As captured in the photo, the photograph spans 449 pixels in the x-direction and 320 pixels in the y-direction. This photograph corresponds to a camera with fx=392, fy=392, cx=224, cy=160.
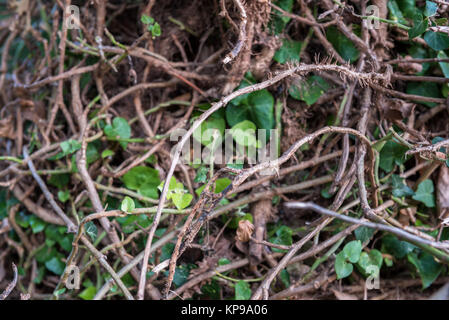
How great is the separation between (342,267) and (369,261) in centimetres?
10

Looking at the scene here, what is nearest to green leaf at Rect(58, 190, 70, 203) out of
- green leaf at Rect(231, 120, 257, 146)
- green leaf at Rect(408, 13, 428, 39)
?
green leaf at Rect(231, 120, 257, 146)

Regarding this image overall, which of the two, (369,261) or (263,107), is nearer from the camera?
(369,261)

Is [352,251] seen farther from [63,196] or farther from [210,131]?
[63,196]

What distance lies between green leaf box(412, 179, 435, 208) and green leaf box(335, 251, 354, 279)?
0.27 metres

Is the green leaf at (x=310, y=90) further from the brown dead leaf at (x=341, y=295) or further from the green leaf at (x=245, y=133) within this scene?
the brown dead leaf at (x=341, y=295)

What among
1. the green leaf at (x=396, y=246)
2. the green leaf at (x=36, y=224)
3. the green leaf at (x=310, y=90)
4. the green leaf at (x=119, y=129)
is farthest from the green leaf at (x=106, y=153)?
the green leaf at (x=396, y=246)

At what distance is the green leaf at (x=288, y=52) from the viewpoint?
1048 millimetres

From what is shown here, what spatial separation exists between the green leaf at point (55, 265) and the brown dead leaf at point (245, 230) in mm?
535

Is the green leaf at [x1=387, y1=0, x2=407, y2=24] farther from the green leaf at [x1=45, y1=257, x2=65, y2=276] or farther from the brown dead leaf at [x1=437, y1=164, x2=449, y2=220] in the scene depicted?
the green leaf at [x1=45, y1=257, x2=65, y2=276]

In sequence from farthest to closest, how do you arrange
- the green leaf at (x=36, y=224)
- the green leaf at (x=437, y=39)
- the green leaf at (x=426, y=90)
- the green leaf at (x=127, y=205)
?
the green leaf at (x=36, y=224), the green leaf at (x=426, y=90), the green leaf at (x=437, y=39), the green leaf at (x=127, y=205)

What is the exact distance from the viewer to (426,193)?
98cm

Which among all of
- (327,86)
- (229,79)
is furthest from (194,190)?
(327,86)

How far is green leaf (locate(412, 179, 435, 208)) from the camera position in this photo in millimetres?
979

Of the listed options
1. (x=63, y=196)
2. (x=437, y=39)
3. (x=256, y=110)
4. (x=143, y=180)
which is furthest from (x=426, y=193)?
(x=63, y=196)
